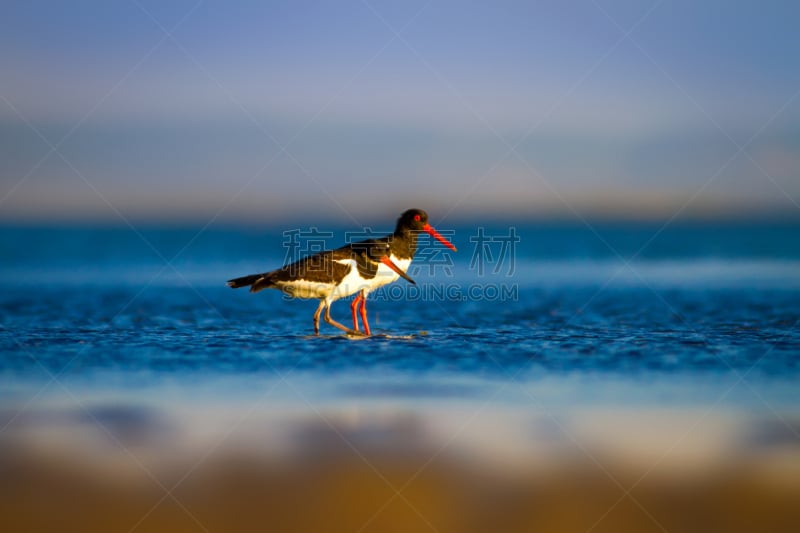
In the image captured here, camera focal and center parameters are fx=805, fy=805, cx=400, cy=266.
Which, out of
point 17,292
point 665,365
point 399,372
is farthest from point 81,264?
point 665,365

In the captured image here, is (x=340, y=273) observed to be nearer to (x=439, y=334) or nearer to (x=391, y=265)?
(x=391, y=265)

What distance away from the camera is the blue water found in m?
8.68

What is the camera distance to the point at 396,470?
19.3 ft

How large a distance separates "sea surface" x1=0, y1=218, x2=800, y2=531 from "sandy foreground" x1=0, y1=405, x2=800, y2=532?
1.5 inches

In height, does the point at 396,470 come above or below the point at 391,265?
below

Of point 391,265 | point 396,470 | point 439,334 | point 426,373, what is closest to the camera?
point 396,470

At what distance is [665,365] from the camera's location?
9367 mm

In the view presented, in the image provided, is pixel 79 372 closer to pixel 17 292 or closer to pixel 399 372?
pixel 399 372

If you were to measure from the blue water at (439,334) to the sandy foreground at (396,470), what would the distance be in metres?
0.96

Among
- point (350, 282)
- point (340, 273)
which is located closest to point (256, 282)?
point (340, 273)

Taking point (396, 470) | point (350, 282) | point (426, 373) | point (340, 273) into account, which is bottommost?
point (396, 470)

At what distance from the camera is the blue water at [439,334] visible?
28.5 feet

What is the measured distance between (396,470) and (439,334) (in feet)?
20.3

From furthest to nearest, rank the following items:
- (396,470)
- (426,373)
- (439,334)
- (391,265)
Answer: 1. (391,265)
2. (439,334)
3. (426,373)
4. (396,470)
